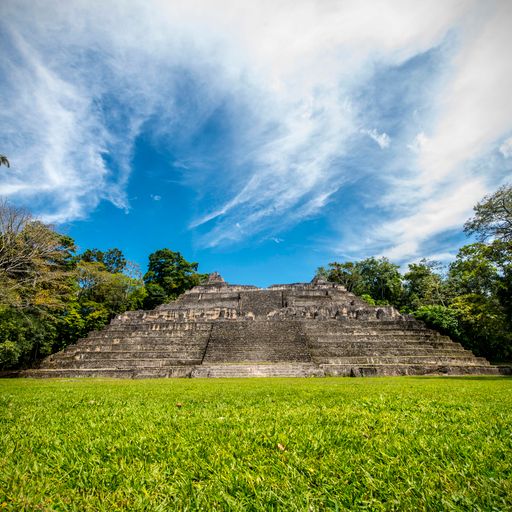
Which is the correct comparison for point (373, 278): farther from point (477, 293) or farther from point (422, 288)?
point (477, 293)

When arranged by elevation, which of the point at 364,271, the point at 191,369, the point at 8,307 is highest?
the point at 364,271

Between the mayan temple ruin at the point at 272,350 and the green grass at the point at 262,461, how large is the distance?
927cm

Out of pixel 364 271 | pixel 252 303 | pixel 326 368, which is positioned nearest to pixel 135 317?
pixel 252 303

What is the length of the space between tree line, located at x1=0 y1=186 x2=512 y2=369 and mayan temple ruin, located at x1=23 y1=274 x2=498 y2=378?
2.12 meters

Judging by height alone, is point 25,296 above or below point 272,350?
above

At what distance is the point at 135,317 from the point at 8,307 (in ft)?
28.9

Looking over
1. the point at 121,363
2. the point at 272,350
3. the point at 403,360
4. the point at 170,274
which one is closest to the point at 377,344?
the point at 403,360

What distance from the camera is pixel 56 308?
19.2m

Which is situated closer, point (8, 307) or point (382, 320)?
point (8, 307)

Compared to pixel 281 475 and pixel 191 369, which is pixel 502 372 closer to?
pixel 191 369

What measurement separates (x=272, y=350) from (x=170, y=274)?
99.8ft

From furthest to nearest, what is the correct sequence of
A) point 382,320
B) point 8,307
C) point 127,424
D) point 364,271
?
point 364,271 → point 382,320 → point 8,307 → point 127,424

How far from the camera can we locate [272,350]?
15109 millimetres

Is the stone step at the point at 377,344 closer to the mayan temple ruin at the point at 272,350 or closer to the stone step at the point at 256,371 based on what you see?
the mayan temple ruin at the point at 272,350
